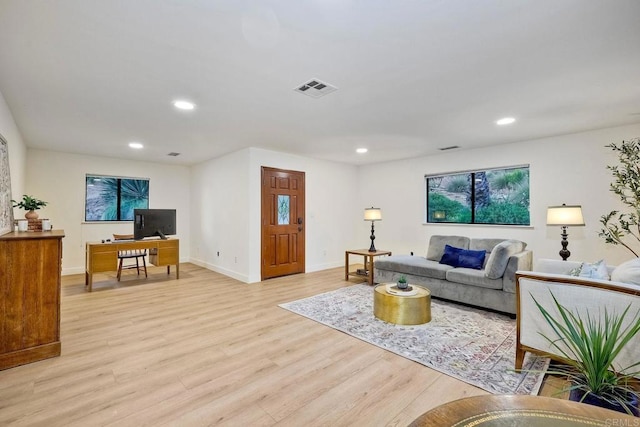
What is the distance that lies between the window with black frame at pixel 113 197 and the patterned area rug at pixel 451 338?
4.56 metres

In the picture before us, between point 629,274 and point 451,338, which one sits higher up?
point 629,274

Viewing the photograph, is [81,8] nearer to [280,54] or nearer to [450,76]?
[280,54]

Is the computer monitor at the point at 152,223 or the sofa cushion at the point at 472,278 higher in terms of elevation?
the computer monitor at the point at 152,223

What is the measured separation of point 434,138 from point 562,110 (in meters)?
1.54

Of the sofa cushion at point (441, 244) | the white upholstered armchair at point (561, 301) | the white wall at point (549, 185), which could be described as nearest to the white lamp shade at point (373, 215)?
the white wall at point (549, 185)

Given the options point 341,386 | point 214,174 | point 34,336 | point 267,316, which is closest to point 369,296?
point 267,316

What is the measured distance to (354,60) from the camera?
7.39ft

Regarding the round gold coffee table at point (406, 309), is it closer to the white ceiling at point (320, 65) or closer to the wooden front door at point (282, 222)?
the white ceiling at point (320, 65)

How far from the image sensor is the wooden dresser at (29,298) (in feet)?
7.70

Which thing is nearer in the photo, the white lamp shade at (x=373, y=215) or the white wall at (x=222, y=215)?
the white wall at (x=222, y=215)

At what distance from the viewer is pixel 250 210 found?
505cm

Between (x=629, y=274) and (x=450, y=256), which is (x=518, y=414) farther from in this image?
(x=450, y=256)

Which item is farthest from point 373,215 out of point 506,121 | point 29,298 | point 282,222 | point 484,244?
point 29,298

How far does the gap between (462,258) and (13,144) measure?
608 cm
